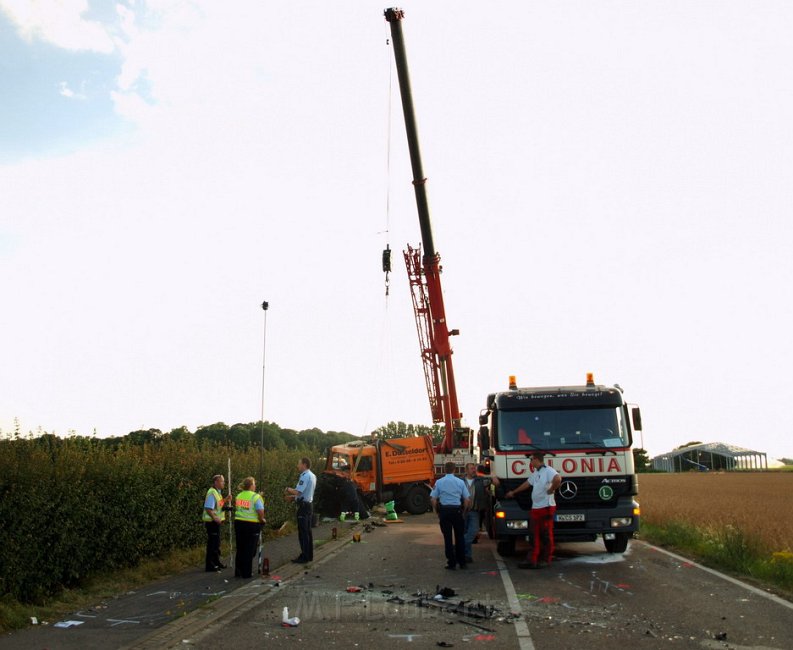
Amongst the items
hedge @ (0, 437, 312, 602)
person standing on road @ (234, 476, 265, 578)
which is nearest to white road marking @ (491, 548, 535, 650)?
person standing on road @ (234, 476, 265, 578)

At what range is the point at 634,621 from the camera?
891 centimetres

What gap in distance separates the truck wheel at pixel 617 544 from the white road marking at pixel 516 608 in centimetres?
255

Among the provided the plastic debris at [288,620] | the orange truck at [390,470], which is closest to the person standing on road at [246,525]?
the plastic debris at [288,620]

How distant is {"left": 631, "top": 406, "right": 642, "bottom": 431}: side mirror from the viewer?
15.0m

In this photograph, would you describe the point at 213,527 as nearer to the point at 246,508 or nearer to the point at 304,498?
the point at 246,508

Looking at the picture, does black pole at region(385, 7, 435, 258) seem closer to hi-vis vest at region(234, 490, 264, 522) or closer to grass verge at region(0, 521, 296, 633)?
grass verge at region(0, 521, 296, 633)

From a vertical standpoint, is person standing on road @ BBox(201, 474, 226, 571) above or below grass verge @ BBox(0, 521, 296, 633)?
above

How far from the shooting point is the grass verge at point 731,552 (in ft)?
39.7

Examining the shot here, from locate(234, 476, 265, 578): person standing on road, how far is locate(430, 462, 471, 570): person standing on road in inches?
112

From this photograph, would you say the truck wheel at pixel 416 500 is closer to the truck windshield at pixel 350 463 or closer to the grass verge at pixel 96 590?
the truck windshield at pixel 350 463

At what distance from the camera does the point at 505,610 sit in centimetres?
959

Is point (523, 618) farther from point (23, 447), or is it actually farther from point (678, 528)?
point (678, 528)

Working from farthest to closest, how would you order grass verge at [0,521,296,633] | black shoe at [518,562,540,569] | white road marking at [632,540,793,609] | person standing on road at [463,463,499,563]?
person standing on road at [463,463,499,563] < black shoe at [518,562,540,569] < white road marking at [632,540,793,609] < grass verge at [0,521,296,633]

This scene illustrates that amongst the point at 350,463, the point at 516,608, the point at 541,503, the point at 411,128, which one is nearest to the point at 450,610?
the point at 516,608
